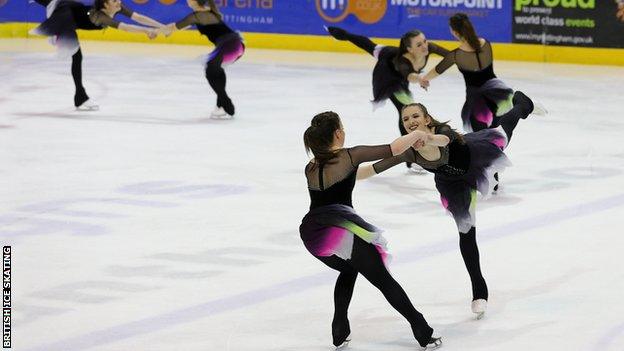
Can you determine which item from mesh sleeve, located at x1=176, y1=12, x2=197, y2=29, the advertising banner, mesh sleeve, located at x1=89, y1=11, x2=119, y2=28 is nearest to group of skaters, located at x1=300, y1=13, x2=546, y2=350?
mesh sleeve, located at x1=176, y1=12, x2=197, y2=29

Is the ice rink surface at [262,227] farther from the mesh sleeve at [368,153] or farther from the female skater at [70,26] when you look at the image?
the mesh sleeve at [368,153]

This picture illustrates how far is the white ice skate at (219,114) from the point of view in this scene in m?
14.1

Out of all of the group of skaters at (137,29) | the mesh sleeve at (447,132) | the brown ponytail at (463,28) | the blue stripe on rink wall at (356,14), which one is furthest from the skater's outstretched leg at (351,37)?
the blue stripe on rink wall at (356,14)

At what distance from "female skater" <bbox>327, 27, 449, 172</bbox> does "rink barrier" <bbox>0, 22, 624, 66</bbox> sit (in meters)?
7.56

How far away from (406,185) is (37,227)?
120 inches

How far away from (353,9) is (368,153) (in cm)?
1436

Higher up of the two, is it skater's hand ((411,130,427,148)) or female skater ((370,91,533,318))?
skater's hand ((411,130,427,148))

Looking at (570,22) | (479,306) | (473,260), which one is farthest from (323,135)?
(570,22)

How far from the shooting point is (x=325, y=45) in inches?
800

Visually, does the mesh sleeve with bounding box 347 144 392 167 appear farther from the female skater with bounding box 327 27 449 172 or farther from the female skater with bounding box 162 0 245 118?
the female skater with bounding box 162 0 245 118

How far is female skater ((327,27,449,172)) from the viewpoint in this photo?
34.2 feet

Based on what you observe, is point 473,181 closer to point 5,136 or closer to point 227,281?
point 227,281

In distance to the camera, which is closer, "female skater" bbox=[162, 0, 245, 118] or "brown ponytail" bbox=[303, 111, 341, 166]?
"brown ponytail" bbox=[303, 111, 341, 166]

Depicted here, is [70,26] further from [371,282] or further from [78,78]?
[371,282]
